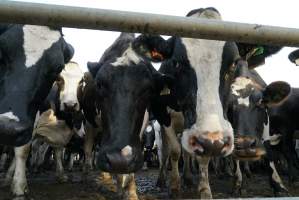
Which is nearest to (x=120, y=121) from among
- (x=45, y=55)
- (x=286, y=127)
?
(x=45, y=55)

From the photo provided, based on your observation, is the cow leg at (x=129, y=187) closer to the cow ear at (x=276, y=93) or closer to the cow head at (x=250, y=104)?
the cow head at (x=250, y=104)

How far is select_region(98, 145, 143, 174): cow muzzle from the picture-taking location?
14.6ft

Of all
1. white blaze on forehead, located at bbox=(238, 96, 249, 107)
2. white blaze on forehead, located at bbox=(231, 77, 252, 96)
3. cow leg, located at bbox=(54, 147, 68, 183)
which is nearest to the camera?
white blaze on forehead, located at bbox=(238, 96, 249, 107)

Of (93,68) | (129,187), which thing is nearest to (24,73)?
(93,68)

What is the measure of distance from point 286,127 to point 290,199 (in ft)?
30.9

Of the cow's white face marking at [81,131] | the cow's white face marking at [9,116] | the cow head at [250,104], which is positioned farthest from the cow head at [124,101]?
the cow's white face marking at [81,131]

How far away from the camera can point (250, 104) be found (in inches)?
275

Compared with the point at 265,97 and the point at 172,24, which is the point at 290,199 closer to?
the point at 172,24

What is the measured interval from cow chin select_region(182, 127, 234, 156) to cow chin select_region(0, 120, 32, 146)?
1.56m

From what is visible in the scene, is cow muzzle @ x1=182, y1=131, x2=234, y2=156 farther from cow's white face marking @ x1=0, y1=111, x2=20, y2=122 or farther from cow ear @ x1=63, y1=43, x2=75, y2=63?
cow ear @ x1=63, y1=43, x2=75, y2=63

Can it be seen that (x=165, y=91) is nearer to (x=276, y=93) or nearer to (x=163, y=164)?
(x=276, y=93)

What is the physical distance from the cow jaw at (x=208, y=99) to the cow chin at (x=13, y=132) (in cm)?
155

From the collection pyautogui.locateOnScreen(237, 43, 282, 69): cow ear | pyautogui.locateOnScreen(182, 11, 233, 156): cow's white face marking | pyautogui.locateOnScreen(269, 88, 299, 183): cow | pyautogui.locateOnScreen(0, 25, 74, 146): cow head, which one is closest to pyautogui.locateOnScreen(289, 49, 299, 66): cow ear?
pyautogui.locateOnScreen(182, 11, 233, 156): cow's white face marking

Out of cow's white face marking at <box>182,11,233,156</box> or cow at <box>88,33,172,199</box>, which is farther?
cow at <box>88,33,172,199</box>
